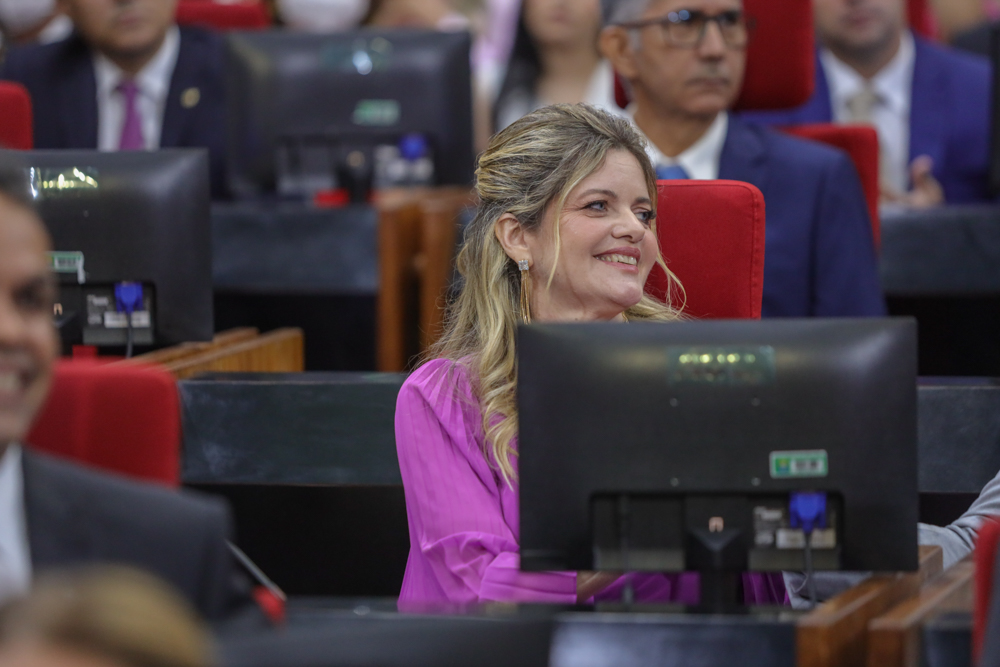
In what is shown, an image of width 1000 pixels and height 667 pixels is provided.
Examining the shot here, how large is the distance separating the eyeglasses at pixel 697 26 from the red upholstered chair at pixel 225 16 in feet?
5.88

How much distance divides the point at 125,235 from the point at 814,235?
50.9 inches

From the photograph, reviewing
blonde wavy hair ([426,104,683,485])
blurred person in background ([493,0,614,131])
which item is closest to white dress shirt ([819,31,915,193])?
blurred person in background ([493,0,614,131])

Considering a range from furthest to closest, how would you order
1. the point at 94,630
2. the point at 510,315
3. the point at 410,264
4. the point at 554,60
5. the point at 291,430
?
1. the point at 554,60
2. the point at 410,264
3. the point at 291,430
4. the point at 510,315
5. the point at 94,630

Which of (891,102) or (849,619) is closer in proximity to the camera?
(849,619)

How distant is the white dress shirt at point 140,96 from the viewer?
3.84 meters

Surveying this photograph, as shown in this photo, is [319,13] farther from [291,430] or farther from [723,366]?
[723,366]

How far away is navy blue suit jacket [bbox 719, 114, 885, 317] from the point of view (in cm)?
275

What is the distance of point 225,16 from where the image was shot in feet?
14.7

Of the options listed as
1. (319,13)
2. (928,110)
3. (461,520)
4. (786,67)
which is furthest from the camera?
(319,13)

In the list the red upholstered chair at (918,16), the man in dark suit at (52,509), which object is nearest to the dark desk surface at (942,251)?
the red upholstered chair at (918,16)

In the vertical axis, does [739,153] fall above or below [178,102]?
below

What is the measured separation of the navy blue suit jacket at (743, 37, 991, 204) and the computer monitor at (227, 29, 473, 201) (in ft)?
2.90

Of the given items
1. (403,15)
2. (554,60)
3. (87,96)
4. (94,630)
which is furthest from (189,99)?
(94,630)

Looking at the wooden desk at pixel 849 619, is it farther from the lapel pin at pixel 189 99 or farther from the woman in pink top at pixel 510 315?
the lapel pin at pixel 189 99
